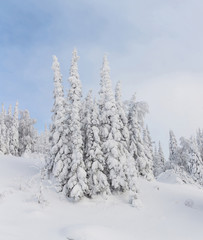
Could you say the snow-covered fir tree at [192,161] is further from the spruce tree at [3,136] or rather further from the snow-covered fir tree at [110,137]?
the spruce tree at [3,136]

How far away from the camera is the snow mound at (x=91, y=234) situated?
14908 millimetres

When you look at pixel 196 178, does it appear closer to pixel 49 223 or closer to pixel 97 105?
pixel 97 105

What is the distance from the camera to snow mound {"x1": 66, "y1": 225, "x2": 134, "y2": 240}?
14.9 metres

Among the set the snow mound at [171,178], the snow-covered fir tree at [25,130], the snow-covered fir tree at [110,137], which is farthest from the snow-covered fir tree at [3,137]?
the snow mound at [171,178]

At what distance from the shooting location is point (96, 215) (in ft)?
72.9

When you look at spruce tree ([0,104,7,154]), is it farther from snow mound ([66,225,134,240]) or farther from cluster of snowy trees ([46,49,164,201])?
snow mound ([66,225,134,240])

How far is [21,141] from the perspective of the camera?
64.2 meters

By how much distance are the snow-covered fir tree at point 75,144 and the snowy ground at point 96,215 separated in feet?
4.74

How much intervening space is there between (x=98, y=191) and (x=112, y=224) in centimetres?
570

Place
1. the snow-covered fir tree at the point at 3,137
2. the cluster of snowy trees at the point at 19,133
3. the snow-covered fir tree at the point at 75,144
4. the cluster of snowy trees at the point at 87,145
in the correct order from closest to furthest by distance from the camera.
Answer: the snow-covered fir tree at the point at 75,144 < the cluster of snowy trees at the point at 87,145 < the snow-covered fir tree at the point at 3,137 < the cluster of snowy trees at the point at 19,133

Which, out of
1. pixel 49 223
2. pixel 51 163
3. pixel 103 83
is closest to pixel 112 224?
pixel 49 223

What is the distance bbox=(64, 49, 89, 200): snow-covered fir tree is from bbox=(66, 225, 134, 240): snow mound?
7.69 metres

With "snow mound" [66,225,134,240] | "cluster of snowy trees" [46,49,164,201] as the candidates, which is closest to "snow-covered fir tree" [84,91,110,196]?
"cluster of snowy trees" [46,49,164,201]

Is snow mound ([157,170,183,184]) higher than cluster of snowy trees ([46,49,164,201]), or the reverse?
cluster of snowy trees ([46,49,164,201])
